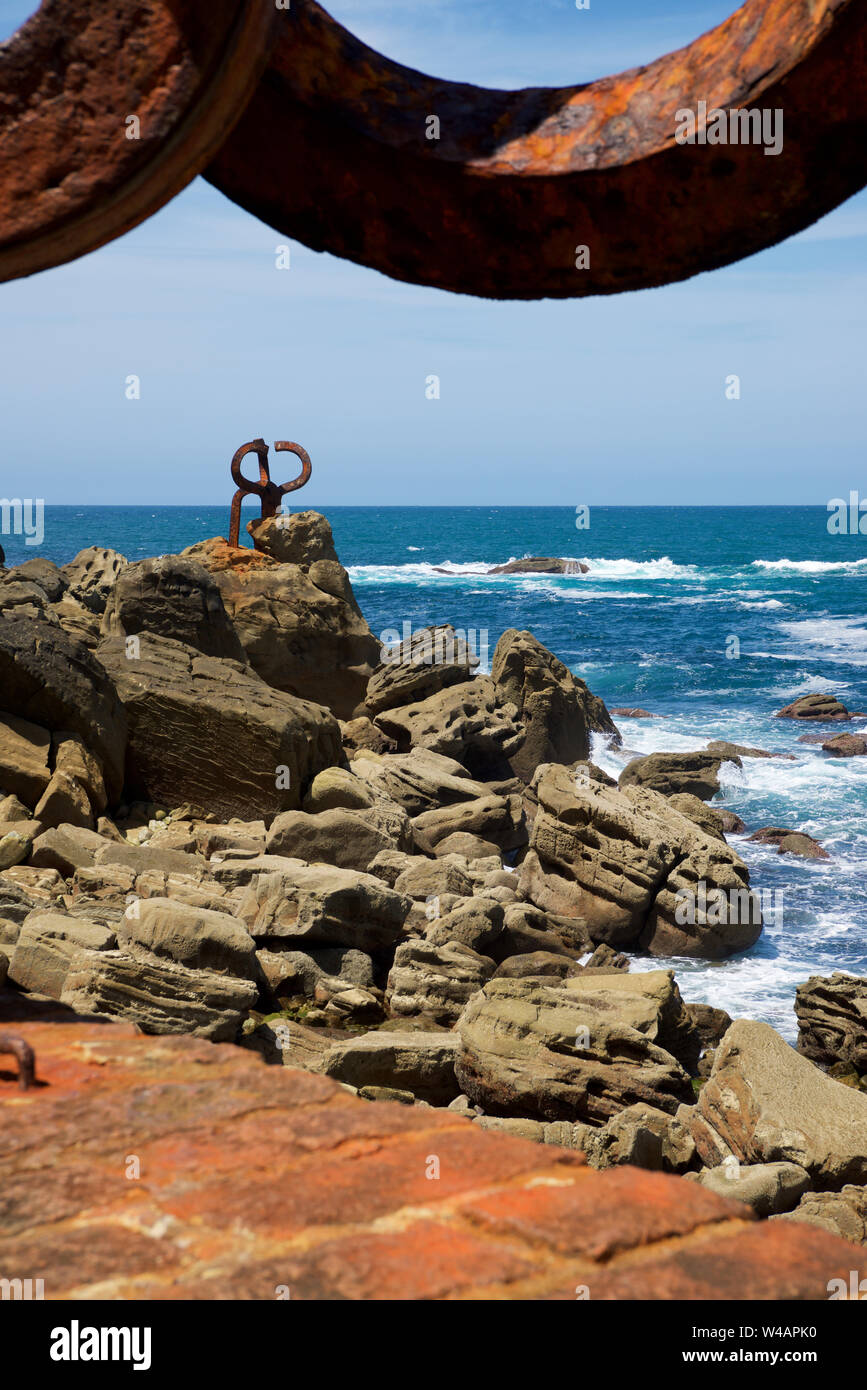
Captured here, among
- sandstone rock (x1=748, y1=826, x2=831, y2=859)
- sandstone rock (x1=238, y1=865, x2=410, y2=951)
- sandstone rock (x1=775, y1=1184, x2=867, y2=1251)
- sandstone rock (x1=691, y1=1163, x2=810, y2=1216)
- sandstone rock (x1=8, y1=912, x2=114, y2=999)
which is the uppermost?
sandstone rock (x1=8, y1=912, x2=114, y2=999)

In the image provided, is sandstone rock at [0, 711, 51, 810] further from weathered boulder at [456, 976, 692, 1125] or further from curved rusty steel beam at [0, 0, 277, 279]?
curved rusty steel beam at [0, 0, 277, 279]

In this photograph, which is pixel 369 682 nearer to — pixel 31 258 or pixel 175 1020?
pixel 175 1020

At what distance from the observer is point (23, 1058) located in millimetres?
1247

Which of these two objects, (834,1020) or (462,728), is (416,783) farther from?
(834,1020)

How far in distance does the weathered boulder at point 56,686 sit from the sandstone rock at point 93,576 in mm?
6331

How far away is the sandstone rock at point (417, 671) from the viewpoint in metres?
16.2

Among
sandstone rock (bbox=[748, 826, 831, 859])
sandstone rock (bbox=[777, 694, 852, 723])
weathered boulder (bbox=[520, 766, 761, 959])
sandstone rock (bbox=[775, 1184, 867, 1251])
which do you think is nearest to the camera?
sandstone rock (bbox=[775, 1184, 867, 1251])

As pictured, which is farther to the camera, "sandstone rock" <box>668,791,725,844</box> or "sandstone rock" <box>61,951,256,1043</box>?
"sandstone rock" <box>668,791,725,844</box>

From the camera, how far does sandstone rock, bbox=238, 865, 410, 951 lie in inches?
322

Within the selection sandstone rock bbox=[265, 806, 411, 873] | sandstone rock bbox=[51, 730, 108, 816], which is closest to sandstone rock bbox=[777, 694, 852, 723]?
sandstone rock bbox=[265, 806, 411, 873]

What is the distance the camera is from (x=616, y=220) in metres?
1.55

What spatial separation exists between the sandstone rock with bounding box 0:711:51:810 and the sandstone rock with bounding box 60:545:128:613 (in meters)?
6.85

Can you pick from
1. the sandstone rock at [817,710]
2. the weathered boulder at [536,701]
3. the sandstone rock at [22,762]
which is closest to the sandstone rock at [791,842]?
the weathered boulder at [536,701]

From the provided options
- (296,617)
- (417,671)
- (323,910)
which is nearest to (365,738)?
(417,671)
